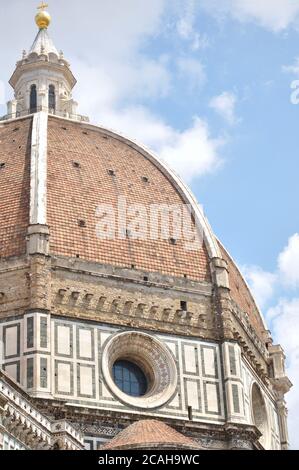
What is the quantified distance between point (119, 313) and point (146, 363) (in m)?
1.65

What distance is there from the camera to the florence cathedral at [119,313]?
3219 cm

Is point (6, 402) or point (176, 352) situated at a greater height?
point (176, 352)

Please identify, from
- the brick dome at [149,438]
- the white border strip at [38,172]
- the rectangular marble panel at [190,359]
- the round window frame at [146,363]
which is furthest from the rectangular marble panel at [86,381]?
the white border strip at [38,172]

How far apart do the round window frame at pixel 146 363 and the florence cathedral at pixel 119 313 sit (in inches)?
1.6

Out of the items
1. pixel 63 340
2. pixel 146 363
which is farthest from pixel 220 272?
pixel 63 340

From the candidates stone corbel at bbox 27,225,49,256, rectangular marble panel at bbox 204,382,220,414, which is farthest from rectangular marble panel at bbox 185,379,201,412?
stone corbel at bbox 27,225,49,256

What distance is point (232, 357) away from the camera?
34.8 metres

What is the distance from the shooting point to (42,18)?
47.7m

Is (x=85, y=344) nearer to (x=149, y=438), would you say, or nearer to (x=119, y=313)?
(x=119, y=313)

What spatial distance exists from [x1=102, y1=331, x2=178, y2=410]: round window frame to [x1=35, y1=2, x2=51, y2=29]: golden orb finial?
18225mm

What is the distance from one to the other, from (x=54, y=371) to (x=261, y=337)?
31.7ft

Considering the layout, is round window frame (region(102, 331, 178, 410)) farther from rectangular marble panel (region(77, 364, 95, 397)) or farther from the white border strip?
the white border strip
